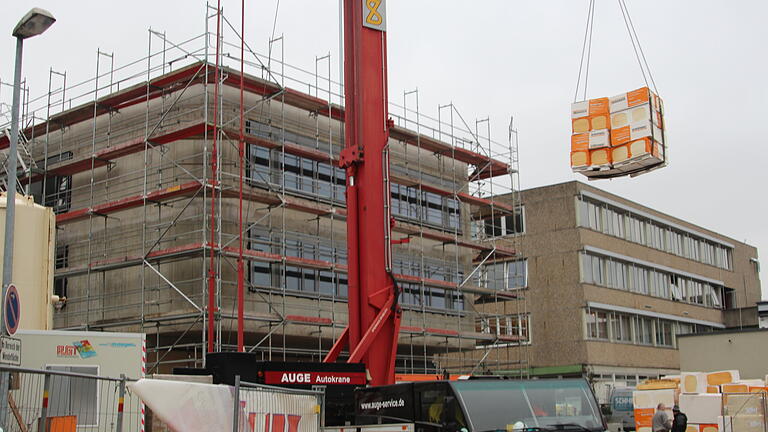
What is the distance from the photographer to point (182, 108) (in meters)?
26.5

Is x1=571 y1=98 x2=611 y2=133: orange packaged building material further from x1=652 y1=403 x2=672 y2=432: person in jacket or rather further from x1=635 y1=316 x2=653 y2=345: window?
x1=635 y1=316 x2=653 y2=345: window

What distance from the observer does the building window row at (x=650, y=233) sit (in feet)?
147

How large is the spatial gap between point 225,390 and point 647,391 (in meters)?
21.6

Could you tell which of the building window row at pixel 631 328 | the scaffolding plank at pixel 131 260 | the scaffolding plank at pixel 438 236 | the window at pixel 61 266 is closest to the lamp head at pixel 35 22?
the scaffolding plank at pixel 131 260

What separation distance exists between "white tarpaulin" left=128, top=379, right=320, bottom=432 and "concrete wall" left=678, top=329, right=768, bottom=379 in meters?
29.7

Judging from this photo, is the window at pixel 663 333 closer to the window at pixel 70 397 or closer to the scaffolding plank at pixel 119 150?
the scaffolding plank at pixel 119 150

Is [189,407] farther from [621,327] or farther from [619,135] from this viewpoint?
[621,327]

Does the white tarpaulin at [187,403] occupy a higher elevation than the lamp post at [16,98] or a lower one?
lower

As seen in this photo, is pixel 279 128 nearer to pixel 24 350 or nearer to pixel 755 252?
pixel 24 350

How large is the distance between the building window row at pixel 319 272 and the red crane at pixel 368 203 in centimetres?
879

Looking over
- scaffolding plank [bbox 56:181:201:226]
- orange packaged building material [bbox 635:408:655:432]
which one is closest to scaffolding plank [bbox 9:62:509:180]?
scaffolding plank [bbox 56:181:201:226]

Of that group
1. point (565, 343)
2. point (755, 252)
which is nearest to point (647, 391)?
point (565, 343)

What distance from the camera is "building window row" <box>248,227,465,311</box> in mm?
26266

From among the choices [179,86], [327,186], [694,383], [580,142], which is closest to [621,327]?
[694,383]
